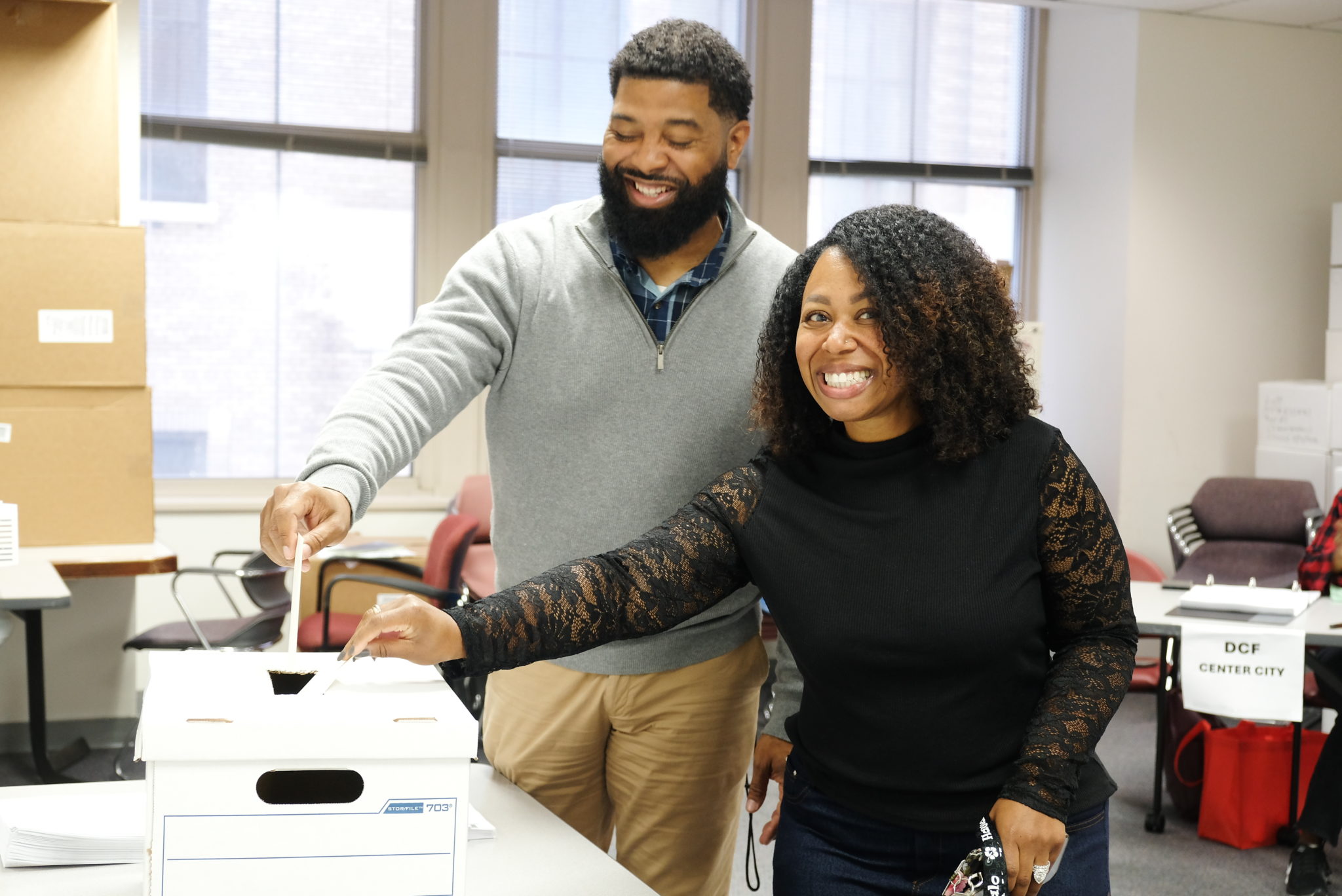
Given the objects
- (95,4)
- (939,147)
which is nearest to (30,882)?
(95,4)

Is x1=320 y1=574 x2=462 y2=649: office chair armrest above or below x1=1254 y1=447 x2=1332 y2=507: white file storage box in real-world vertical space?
below

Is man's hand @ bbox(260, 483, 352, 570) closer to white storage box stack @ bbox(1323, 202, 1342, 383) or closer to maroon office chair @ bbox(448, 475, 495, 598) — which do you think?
maroon office chair @ bbox(448, 475, 495, 598)

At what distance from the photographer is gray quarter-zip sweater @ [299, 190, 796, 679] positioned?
1.67 m

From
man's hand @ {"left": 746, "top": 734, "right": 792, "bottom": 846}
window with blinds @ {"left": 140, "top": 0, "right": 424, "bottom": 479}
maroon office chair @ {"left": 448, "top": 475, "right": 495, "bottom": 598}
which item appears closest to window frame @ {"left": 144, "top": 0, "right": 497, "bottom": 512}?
window with blinds @ {"left": 140, "top": 0, "right": 424, "bottom": 479}

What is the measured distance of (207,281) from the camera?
515cm

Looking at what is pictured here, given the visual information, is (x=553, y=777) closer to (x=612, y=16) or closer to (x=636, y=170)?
(x=636, y=170)

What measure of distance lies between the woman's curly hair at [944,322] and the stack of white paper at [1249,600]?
2462mm

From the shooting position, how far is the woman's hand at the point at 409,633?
1.22 metres

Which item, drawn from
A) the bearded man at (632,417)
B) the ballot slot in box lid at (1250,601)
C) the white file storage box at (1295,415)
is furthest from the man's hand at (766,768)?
the white file storage box at (1295,415)

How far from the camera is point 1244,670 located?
3.39m

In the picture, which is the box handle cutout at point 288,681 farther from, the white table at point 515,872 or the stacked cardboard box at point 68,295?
the stacked cardboard box at point 68,295

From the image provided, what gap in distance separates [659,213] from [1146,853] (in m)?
2.75

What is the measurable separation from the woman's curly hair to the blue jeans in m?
0.41

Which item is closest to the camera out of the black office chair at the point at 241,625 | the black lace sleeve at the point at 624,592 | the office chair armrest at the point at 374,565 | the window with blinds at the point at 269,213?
the black lace sleeve at the point at 624,592
